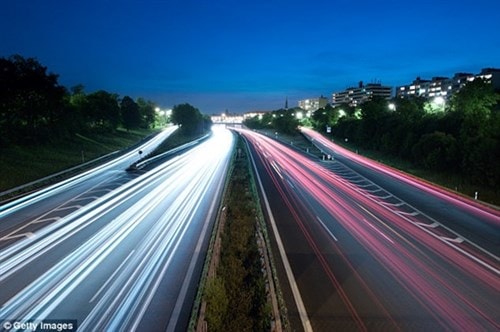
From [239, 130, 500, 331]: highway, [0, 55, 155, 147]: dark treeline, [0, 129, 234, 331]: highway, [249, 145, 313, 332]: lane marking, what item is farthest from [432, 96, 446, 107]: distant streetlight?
[0, 55, 155, 147]: dark treeline

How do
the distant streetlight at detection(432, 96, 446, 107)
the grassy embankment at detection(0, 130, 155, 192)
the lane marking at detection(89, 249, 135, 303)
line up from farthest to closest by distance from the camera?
the distant streetlight at detection(432, 96, 446, 107), the grassy embankment at detection(0, 130, 155, 192), the lane marking at detection(89, 249, 135, 303)

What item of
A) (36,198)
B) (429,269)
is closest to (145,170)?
(36,198)

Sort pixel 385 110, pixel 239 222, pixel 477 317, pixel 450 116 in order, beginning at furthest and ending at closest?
pixel 385 110 → pixel 450 116 → pixel 239 222 → pixel 477 317

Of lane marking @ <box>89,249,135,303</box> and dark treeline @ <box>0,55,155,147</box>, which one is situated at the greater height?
dark treeline @ <box>0,55,155,147</box>

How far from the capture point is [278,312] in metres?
11.4

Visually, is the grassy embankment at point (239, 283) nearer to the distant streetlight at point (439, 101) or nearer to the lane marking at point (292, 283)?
the lane marking at point (292, 283)

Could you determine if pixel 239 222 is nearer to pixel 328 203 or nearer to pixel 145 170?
pixel 328 203

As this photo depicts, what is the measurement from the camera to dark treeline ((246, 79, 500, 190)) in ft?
113

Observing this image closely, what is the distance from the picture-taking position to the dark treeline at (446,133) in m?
34.4

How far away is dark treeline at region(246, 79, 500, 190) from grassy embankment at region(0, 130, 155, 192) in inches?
1599

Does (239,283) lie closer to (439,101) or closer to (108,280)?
(108,280)

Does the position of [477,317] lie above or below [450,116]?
below

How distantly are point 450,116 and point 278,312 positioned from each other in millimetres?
45605

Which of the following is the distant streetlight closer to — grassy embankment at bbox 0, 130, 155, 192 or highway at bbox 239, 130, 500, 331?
highway at bbox 239, 130, 500, 331
